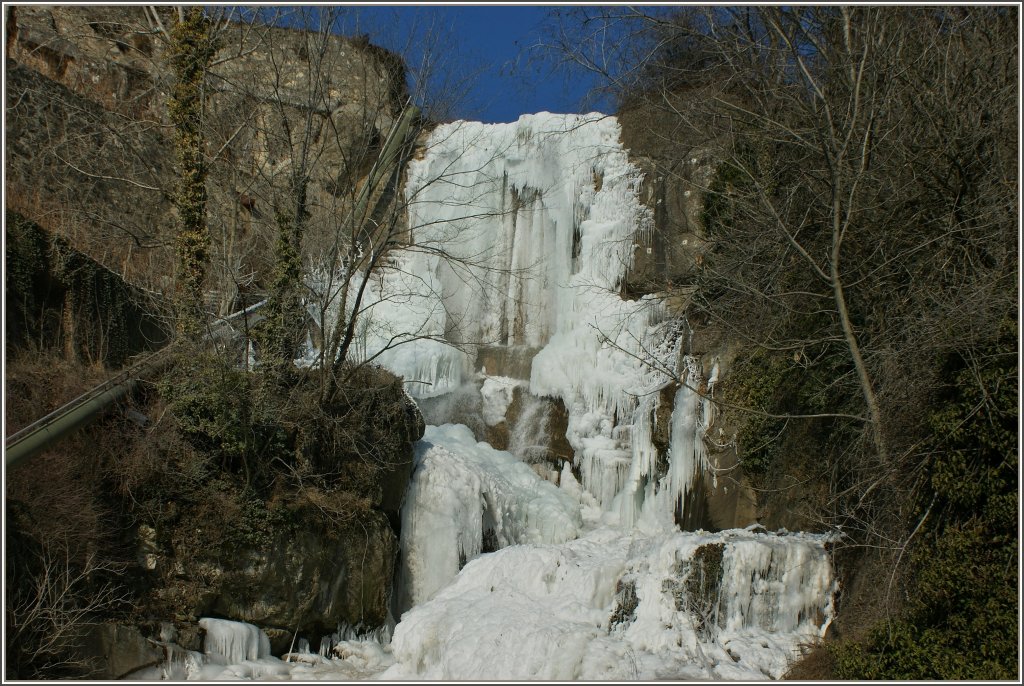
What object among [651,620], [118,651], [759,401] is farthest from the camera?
[759,401]

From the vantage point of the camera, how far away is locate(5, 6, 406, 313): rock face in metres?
12.1

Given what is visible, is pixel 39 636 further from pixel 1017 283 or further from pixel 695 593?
pixel 1017 283

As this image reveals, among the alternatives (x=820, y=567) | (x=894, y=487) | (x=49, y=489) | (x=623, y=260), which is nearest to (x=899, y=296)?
(x=894, y=487)

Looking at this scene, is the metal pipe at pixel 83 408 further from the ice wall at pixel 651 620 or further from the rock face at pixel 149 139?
the ice wall at pixel 651 620

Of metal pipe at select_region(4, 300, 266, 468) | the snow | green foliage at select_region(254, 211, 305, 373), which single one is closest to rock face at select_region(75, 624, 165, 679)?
metal pipe at select_region(4, 300, 266, 468)

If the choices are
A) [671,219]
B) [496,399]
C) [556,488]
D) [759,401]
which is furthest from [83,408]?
[671,219]

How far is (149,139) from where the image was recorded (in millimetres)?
17938

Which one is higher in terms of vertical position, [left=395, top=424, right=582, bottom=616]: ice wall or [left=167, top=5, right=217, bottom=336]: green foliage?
[left=167, top=5, right=217, bottom=336]: green foliage

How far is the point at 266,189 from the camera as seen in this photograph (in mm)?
14680

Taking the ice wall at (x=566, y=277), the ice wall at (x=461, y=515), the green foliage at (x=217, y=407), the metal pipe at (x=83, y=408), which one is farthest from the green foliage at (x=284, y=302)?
the ice wall at (x=566, y=277)

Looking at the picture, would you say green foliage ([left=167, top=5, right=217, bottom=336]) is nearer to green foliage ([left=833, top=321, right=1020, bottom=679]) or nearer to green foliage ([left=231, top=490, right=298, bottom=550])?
green foliage ([left=231, top=490, right=298, bottom=550])

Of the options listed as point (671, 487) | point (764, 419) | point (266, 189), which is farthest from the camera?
point (266, 189)

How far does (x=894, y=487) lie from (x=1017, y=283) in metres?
2.30

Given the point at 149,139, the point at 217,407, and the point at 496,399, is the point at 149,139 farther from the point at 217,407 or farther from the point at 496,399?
the point at 217,407
